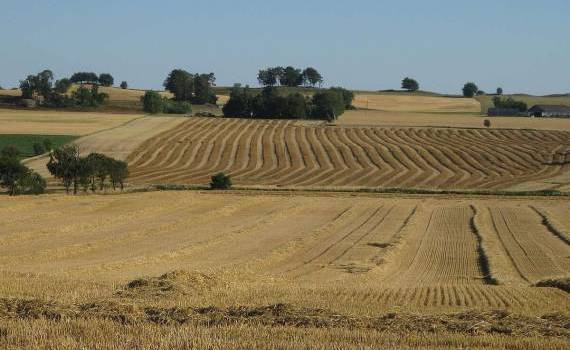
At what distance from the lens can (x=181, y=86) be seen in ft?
568

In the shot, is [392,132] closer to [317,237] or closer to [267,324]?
[317,237]

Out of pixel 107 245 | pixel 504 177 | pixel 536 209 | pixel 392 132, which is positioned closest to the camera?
pixel 107 245

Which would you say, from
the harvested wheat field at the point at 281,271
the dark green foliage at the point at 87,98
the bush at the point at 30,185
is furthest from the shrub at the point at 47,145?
the dark green foliage at the point at 87,98

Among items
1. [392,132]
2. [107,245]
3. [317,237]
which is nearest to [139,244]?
[107,245]

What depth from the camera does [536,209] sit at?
48188 millimetres

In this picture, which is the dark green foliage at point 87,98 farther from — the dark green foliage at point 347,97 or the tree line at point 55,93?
the dark green foliage at point 347,97

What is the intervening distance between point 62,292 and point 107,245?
1290cm

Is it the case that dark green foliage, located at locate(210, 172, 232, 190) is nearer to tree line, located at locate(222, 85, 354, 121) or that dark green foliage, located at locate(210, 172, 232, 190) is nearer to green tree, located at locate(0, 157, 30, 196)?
green tree, located at locate(0, 157, 30, 196)

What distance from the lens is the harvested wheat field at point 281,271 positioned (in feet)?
39.8

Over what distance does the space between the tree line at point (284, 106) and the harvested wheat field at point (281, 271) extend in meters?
76.5

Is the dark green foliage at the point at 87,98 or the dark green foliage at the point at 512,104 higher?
the dark green foliage at the point at 512,104

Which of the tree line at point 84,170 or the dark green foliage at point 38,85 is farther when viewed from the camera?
the dark green foliage at point 38,85

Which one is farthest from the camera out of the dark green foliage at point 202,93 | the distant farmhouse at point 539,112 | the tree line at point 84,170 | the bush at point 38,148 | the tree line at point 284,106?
the dark green foliage at point 202,93

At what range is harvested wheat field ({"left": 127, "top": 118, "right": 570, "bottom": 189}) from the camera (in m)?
72.1
